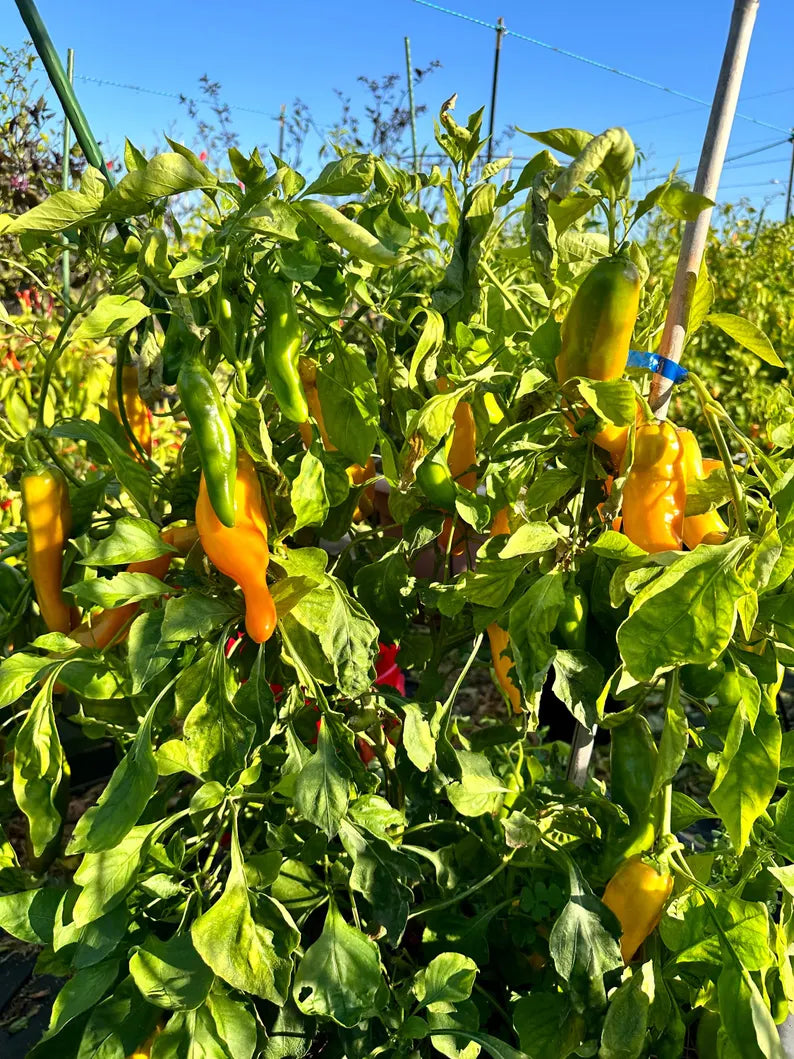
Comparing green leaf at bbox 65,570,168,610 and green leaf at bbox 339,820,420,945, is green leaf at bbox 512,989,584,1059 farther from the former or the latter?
green leaf at bbox 65,570,168,610

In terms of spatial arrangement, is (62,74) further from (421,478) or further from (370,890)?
(370,890)

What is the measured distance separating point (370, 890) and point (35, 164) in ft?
7.62

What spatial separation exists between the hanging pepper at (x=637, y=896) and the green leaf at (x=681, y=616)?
0.29 metres

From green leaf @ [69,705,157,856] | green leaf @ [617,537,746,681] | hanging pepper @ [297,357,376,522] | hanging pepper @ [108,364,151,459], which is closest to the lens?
green leaf @ [617,537,746,681]

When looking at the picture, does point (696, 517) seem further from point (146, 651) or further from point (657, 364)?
→ point (146, 651)

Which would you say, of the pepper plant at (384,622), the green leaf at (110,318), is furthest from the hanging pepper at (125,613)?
the green leaf at (110,318)

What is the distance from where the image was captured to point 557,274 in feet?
2.40

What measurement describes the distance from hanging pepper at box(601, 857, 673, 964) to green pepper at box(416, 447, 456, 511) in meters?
0.37

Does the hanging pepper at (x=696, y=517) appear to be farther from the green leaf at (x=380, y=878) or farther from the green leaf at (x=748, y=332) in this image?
the green leaf at (x=380, y=878)

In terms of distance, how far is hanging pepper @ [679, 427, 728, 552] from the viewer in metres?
0.67

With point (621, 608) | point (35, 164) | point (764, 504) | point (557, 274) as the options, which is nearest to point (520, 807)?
point (621, 608)

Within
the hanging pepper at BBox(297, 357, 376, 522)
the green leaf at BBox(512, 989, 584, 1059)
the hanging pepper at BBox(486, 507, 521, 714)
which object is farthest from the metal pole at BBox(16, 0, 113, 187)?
the green leaf at BBox(512, 989, 584, 1059)

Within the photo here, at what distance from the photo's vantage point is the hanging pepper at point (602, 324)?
60 cm

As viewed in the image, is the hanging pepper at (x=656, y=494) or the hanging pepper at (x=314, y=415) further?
the hanging pepper at (x=314, y=415)
